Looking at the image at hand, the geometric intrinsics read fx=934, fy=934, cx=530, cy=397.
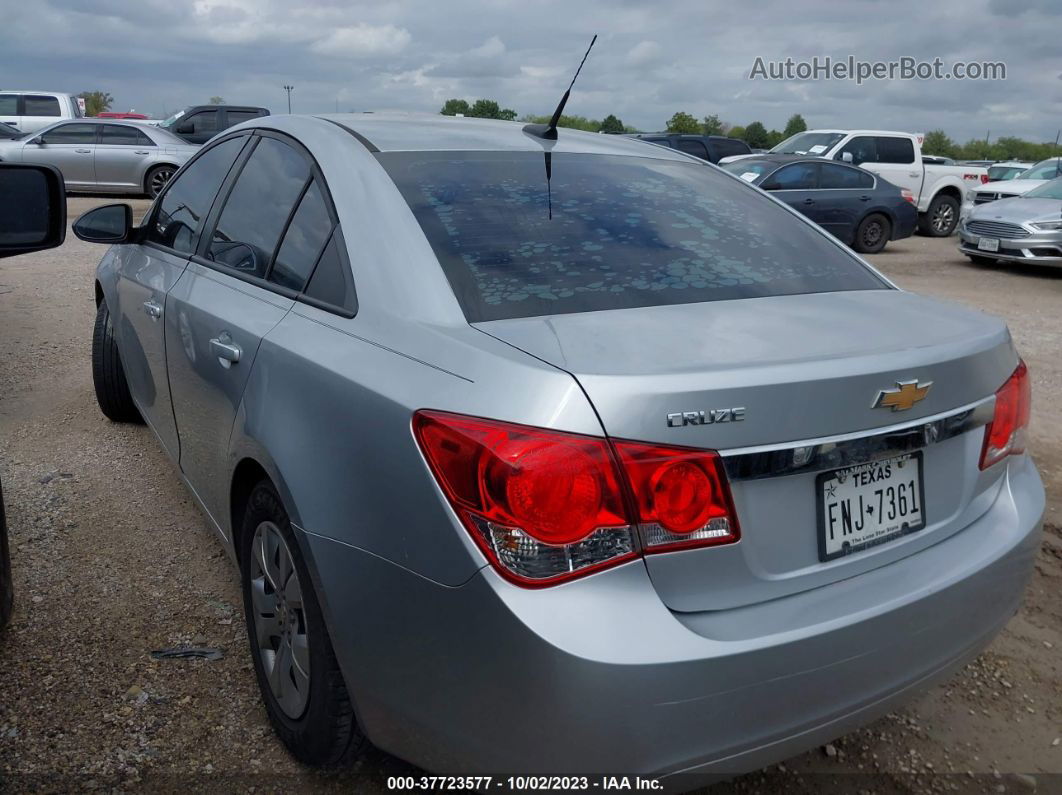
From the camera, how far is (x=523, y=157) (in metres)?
2.64

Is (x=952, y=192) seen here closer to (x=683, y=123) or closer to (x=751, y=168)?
(x=751, y=168)

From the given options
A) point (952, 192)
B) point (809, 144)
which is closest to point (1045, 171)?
point (952, 192)

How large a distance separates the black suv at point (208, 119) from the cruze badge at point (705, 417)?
1874 centimetres

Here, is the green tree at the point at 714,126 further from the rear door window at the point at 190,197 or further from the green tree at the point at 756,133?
the rear door window at the point at 190,197

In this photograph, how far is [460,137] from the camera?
8.91 ft

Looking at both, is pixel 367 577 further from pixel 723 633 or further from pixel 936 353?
pixel 936 353

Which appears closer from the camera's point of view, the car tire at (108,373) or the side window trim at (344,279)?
the side window trim at (344,279)

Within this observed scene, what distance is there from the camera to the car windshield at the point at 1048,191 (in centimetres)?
1262

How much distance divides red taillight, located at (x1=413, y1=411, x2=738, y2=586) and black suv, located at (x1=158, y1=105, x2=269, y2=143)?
18665 mm

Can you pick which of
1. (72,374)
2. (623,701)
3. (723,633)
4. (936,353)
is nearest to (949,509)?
(936,353)

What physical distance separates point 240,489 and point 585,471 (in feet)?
4.15

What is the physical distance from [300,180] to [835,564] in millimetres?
1698

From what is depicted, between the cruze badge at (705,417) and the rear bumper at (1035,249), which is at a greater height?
the cruze badge at (705,417)

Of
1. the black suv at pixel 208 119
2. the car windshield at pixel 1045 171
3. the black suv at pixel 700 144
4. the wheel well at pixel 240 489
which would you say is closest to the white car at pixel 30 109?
A: the black suv at pixel 208 119
